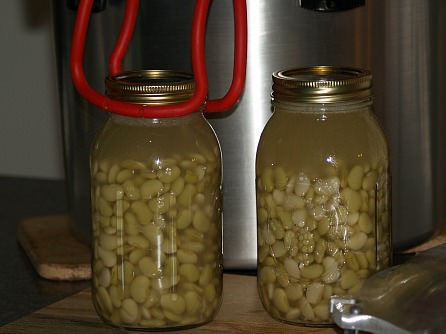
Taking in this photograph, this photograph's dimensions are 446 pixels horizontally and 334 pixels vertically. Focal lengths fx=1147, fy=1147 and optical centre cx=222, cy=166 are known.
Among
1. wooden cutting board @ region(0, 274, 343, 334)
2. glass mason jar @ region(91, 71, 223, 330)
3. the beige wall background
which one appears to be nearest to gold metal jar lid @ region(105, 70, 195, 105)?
glass mason jar @ region(91, 71, 223, 330)

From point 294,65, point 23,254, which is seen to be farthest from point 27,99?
point 294,65

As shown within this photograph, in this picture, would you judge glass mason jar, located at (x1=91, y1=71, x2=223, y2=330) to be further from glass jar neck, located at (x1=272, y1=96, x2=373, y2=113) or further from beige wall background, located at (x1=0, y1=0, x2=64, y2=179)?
beige wall background, located at (x1=0, y1=0, x2=64, y2=179)

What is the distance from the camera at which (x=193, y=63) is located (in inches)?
32.1

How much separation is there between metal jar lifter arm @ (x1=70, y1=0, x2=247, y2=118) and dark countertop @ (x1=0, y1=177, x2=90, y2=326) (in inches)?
6.8

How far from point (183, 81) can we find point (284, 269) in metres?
0.15

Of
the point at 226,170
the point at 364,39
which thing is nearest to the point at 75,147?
the point at 226,170

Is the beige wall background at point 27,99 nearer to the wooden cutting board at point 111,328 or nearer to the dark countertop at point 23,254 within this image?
the dark countertop at point 23,254

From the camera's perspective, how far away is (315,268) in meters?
0.81

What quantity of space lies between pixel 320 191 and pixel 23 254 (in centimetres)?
35

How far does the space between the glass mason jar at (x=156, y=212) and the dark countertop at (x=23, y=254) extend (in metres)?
0.10

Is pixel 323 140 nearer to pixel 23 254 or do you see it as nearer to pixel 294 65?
pixel 294 65

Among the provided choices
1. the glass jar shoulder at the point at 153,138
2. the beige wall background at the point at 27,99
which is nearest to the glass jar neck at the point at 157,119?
the glass jar shoulder at the point at 153,138

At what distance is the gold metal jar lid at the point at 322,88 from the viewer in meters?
0.78

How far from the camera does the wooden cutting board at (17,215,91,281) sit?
0.96 metres
